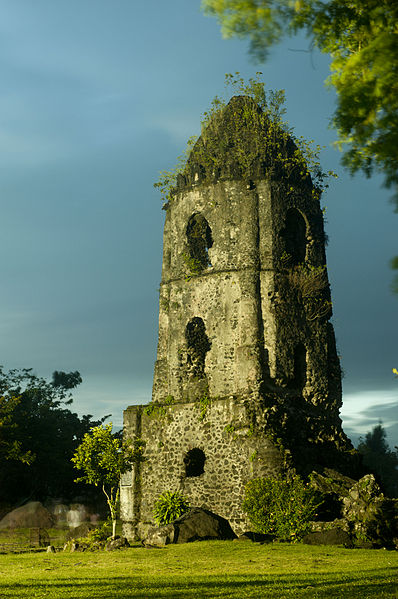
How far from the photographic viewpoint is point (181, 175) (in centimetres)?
2711

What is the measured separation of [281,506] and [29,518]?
16.2 m

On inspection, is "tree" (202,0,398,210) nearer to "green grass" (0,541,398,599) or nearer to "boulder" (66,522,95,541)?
"green grass" (0,541,398,599)

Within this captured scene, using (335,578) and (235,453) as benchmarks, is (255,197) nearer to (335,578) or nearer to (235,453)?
(235,453)

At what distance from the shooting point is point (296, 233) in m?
26.2

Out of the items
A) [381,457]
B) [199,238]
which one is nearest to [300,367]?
[199,238]

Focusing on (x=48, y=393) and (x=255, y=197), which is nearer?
(x=255, y=197)

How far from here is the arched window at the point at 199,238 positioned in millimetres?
25969

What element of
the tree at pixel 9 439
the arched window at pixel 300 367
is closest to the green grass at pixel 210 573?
the arched window at pixel 300 367

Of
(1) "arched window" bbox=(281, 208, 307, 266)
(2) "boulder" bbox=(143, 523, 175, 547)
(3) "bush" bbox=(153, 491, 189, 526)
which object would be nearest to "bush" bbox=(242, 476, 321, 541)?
(2) "boulder" bbox=(143, 523, 175, 547)

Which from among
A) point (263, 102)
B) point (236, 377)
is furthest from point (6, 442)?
point (263, 102)

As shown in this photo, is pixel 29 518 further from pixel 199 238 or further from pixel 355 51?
pixel 355 51

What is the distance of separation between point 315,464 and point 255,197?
380 inches

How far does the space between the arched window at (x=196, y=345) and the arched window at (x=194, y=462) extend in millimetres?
2714

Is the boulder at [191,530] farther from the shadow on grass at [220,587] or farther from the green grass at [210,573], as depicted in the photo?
the shadow on grass at [220,587]
